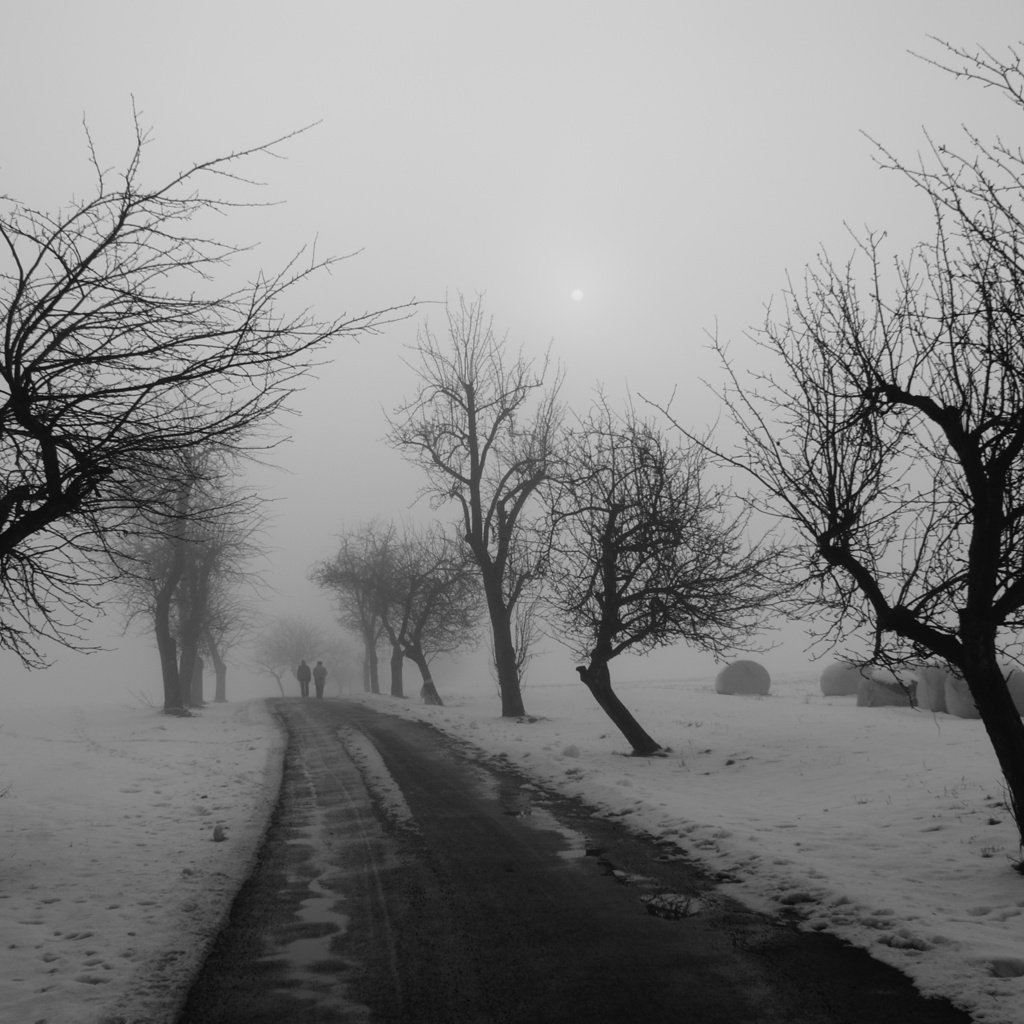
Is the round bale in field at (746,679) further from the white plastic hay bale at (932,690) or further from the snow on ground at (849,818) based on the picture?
the snow on ground at (849,818)

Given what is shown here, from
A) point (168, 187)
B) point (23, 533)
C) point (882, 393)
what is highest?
point (168, 187)

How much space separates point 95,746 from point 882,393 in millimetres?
17060

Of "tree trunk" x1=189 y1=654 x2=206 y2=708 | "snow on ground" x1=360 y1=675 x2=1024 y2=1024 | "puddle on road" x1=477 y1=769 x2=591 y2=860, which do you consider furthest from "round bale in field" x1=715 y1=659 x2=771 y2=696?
"puddle on road" x1=477 y1=769 x2=591 y2=860

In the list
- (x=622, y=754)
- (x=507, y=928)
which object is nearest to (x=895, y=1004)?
(x=507, y=928)

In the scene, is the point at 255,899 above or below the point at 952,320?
below

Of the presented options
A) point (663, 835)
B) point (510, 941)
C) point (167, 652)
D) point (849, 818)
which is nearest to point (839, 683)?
point (849, 818)

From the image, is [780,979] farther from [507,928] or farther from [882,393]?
[882,393]

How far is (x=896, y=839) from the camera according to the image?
798cm

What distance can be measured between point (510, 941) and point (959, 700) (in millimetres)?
18891

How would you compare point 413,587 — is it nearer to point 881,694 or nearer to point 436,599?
point 436,599

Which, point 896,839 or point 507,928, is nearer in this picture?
point 507,928

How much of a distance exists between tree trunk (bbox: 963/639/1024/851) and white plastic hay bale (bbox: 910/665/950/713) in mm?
16277

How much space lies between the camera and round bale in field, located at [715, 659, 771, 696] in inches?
1299

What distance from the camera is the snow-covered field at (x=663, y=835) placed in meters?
4.82
